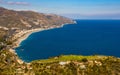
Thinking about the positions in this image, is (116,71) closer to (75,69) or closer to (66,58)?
(75,69)

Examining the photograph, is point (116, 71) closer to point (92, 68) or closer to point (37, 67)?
point (92, 68)

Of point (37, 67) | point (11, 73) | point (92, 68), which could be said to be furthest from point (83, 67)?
point (11, 73)

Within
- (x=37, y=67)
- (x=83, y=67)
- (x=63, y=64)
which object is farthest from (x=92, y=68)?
(x=37, y=67)

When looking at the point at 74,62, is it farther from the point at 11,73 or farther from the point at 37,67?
the point at 11,73

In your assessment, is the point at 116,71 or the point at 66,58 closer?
the point at 116,71

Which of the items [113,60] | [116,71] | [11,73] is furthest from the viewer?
[113,60]

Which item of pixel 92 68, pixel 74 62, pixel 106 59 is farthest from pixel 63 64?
pixel 106 59

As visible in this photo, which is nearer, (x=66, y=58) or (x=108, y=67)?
(x=108, y=67)

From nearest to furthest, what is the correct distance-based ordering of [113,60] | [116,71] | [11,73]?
[11,73], [116,71], [113,60]
